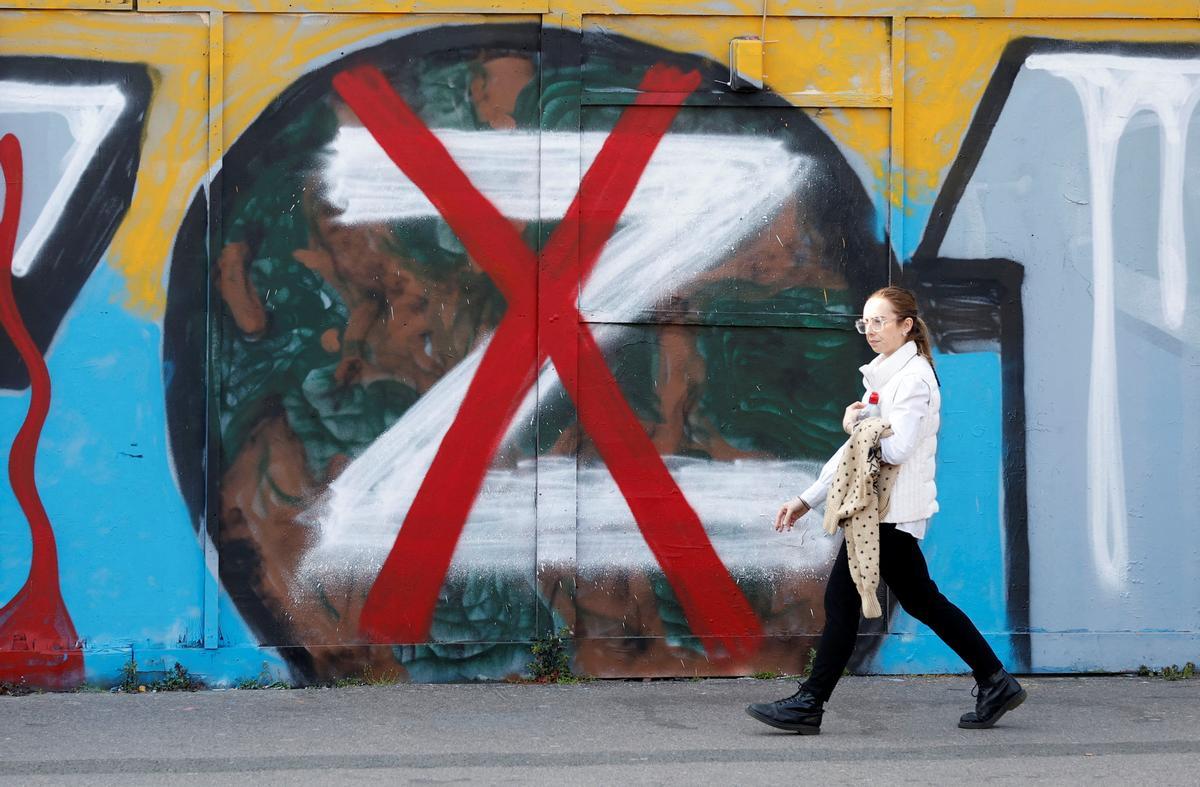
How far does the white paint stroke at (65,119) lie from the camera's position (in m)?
6.60

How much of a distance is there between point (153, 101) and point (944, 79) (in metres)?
3.28

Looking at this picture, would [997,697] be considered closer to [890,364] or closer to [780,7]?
[890,364]

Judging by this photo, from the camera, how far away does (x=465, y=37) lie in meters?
6.76

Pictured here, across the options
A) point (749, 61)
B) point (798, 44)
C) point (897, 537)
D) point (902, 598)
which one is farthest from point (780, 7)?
point (902, 598)

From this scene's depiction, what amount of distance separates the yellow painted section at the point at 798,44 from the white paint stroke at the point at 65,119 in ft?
6.51

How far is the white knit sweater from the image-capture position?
224 inches

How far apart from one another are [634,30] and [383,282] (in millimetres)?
1476

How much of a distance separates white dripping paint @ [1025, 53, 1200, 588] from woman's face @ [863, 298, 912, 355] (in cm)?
148

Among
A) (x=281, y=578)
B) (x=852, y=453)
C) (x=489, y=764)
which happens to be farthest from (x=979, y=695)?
(x=281, y=578)

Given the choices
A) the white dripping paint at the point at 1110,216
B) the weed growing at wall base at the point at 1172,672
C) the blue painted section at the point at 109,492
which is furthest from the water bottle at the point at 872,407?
the blue painted section at the point at 109,492

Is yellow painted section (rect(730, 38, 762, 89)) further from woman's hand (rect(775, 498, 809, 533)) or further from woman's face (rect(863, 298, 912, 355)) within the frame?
woman's hand (rect(775, 498, 809, 533))

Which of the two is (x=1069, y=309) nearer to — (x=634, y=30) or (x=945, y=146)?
(x=945, y=146)

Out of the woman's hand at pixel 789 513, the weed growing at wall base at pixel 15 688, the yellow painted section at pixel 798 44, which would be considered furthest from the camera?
the yellow painted section at pixel 798 44

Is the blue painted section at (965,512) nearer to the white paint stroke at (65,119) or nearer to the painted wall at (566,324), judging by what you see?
the painted wall at (566,324)
